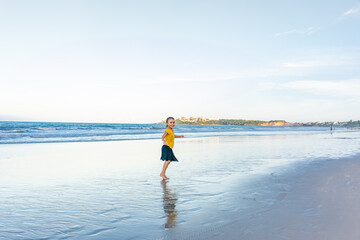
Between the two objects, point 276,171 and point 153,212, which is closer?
point 153,212

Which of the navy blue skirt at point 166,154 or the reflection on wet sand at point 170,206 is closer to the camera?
the reflection on wet sand at point 170,206

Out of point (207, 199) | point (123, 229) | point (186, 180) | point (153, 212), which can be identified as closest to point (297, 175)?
point (186, 180)

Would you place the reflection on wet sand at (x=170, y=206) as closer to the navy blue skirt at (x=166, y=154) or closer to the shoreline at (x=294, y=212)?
the shoreline at (x=294, y=212)

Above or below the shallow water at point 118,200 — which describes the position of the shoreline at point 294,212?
above

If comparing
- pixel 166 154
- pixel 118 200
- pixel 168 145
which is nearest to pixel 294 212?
pixel 118 200

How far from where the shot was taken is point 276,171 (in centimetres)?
820

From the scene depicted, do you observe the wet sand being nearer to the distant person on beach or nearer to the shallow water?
the shallow water

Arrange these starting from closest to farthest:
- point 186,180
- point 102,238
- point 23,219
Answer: point 102,238, point 23,219, point 186,180

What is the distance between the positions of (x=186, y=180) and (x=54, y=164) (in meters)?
5.34

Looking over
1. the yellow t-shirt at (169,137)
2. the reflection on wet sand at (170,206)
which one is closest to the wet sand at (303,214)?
the reflection on wet sand at (170,206)

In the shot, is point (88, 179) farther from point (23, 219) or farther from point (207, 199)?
point (207, 199)

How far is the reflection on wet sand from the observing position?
3.91 metres

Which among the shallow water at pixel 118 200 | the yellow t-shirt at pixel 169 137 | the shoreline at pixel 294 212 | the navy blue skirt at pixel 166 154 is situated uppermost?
the yellow t-shirt at pixel 169 137

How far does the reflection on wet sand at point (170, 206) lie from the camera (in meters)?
3.91
